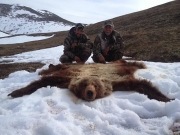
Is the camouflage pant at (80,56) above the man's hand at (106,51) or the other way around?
the other way around

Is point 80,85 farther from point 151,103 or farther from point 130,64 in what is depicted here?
point 130,64

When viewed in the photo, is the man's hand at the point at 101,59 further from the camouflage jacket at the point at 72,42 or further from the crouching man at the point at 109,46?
the camouflage jacket at the point at 72,42

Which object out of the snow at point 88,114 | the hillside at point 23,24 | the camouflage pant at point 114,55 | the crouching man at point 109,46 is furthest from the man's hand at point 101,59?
the hillside at point 23,24

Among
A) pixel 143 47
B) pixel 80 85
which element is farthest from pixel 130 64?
pixel 143 47

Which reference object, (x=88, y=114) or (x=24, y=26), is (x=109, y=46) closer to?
(x=88, y=114)

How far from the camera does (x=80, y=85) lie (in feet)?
13.7

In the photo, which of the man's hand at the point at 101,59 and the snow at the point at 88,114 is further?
the man's hand at the point at 101,59

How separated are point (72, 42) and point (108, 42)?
95cm

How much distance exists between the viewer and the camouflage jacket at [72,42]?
685cm

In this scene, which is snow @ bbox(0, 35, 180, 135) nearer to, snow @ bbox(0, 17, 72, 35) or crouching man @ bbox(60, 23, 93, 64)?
crouching man @ bbox(60, 23, 93, 64)

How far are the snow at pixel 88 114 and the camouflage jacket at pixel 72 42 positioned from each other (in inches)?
108

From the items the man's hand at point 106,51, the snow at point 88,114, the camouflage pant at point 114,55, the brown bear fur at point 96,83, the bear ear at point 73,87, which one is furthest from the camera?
the camouflage pant at point 114,55

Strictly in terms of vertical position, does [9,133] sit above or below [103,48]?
below

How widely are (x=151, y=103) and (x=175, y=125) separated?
2.03 feet
